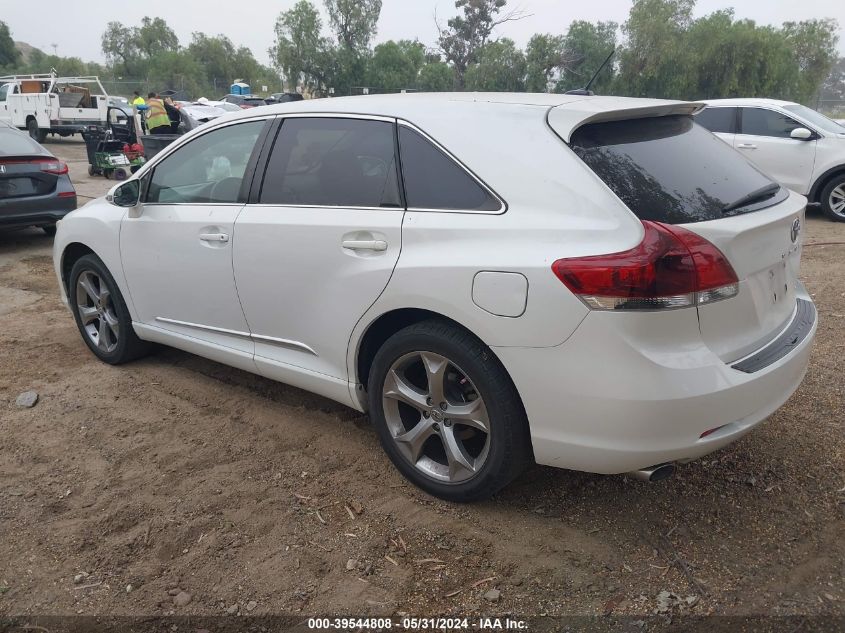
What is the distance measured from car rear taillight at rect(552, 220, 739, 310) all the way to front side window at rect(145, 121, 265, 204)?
1.99 meters

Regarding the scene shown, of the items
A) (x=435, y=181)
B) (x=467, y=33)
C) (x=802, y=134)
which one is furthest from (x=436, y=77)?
(x=435, y=181)

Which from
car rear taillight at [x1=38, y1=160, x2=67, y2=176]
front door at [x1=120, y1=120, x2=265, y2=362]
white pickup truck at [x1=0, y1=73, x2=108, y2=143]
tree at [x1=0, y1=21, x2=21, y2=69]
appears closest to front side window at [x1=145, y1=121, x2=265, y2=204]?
front door at [x1=120, y1=120, x2=265, y2=362]

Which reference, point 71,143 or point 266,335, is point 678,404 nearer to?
point 266,335

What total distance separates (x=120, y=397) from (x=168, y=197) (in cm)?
124

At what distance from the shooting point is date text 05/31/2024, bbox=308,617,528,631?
2.28 meters

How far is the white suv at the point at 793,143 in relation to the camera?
30.3 ft

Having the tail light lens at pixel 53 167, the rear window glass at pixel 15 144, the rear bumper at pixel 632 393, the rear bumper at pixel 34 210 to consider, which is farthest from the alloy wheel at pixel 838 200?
the rear window glass at pixel 15 144

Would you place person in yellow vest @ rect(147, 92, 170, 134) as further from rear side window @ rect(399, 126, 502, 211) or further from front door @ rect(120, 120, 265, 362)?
rear side window @ rect(399, 126, 502, 211)

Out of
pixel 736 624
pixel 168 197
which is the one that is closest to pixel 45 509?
pixel 168 197

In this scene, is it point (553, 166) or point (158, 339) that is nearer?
point (553, 166)

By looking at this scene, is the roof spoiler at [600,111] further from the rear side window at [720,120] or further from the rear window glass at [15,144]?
the rear side window at [720,120]

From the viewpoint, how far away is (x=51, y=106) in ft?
69.9

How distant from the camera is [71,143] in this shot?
80.6 feet

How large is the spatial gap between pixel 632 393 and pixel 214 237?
2.30m
